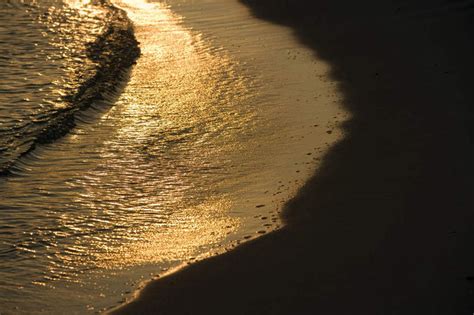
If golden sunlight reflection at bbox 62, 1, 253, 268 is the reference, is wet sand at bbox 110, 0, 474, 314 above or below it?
above

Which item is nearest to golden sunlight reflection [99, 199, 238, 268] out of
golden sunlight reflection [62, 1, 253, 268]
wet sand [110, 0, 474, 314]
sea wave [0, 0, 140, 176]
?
golden sunlight reflection [62, 1, 253, 268]

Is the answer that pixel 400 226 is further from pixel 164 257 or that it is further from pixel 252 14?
pixel 252 14

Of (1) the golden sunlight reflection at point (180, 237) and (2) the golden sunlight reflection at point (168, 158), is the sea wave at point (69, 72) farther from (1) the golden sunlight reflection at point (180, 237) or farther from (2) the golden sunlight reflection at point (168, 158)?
(1) the golden sunlight reflection at point (180, 237)

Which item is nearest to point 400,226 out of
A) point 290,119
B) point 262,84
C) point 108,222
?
point 108,222

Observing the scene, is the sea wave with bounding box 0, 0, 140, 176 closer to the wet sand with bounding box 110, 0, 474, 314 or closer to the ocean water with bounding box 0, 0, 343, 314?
the ocean water with bounding box 0, 0, 343, 314

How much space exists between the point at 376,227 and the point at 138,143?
3.31 m

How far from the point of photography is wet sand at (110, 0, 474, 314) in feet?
19.9

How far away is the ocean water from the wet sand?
28 centimetres

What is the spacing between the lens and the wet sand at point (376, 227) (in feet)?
19.9

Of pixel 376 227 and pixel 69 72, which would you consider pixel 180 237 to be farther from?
pixel 69 72

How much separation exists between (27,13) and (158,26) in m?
2.36

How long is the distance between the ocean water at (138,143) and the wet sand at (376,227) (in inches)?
10.9

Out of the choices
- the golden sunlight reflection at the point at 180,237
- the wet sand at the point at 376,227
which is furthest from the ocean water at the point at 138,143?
the wet sand at the point at 376,227

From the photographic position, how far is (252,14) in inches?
615
